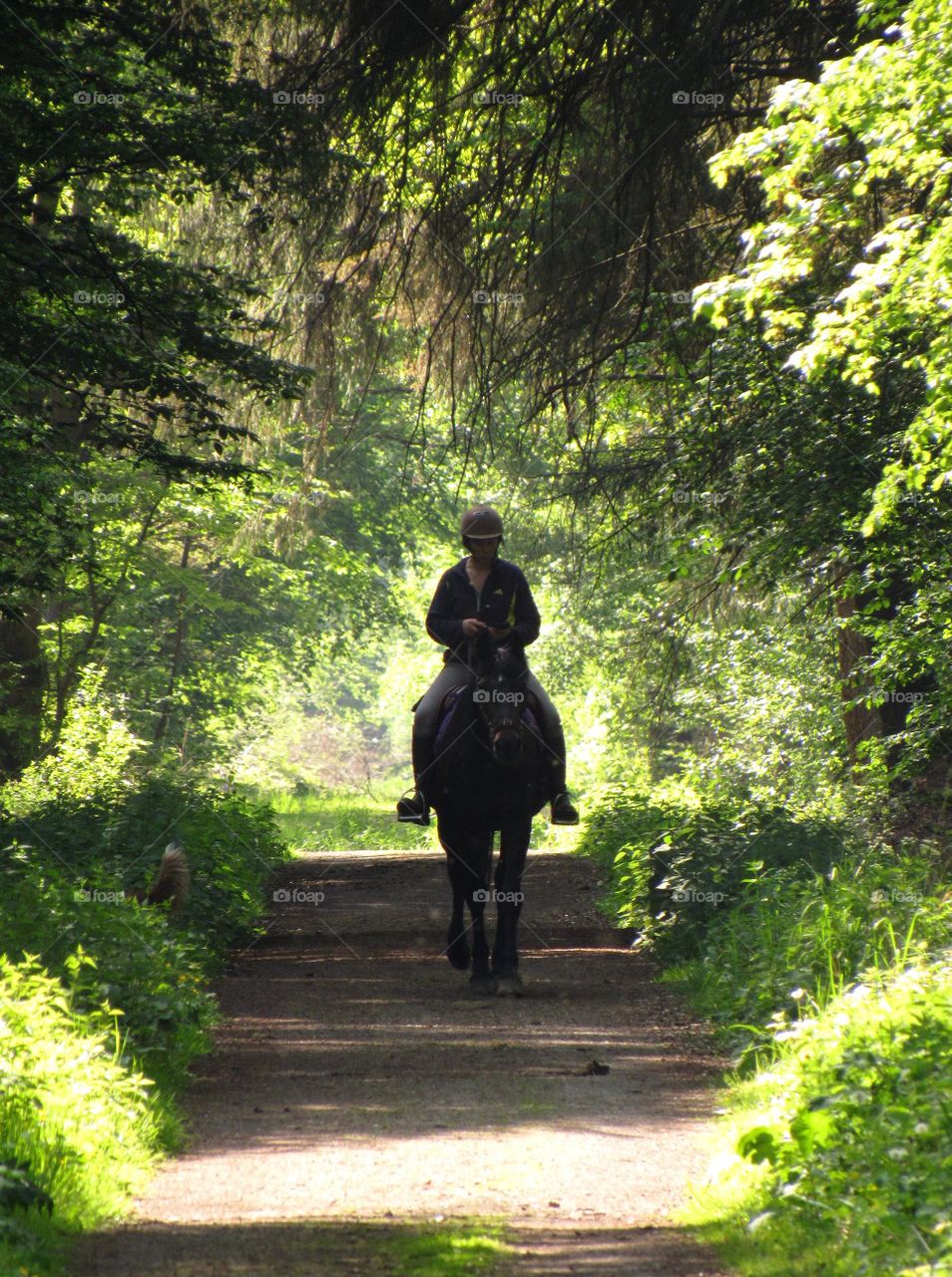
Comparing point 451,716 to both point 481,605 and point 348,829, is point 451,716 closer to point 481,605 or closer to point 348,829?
point 481,605

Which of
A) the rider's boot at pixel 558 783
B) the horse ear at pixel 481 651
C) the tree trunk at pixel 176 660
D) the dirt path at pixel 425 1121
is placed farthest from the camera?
the tree trunk at pixel 176 660

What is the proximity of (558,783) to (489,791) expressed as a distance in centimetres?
62

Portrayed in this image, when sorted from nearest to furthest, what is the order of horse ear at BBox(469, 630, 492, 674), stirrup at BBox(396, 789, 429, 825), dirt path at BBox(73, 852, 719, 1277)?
1. dirt path at BBox(73, 852, 719, 1277)
2. horse ear at BBox(469, 630, 492, 674)
3. stirrup at BBox(396, 789, 429, 825)

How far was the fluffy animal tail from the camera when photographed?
420 inches

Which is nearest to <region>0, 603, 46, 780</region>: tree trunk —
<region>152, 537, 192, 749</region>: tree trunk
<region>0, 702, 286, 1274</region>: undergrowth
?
<region>0, 702, 286, 1274</region>: undergrowth

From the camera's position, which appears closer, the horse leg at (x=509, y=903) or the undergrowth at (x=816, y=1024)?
the undergrowth at (x=816, y=1024)

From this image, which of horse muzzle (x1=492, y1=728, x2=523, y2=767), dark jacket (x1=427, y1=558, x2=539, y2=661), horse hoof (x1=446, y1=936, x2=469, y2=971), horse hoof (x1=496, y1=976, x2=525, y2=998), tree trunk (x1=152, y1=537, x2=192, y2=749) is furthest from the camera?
tree trunk (x1=152, y1=537, x2=192, y2=749)

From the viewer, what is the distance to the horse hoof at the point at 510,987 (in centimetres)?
1039

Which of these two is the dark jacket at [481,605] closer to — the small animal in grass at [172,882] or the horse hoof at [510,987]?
the horse hoof at [510,987]

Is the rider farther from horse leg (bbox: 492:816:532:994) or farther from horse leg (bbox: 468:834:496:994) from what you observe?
horse leg (bbox: 468:834:496:994)

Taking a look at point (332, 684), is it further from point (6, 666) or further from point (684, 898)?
point (684, 898)

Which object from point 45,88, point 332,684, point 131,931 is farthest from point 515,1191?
point 332,684

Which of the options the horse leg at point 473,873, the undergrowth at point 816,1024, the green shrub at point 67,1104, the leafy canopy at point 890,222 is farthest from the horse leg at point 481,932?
the leafy canopy at point 890,222

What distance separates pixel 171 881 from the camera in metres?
10.7
